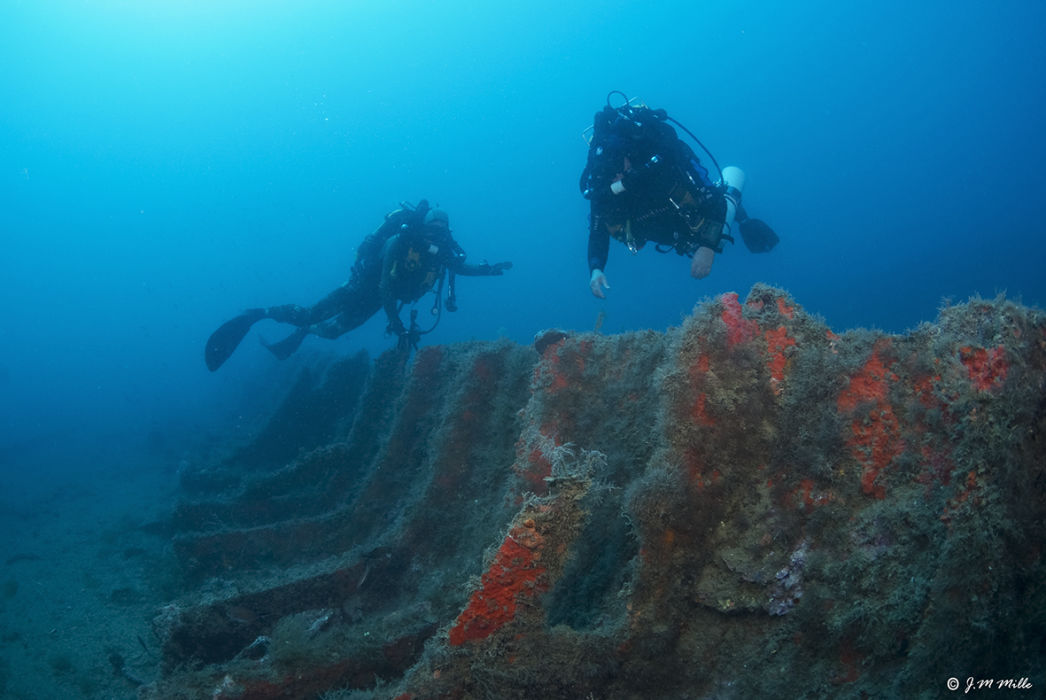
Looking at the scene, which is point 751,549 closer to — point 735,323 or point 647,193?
point 735,323

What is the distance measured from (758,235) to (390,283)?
6.93 m

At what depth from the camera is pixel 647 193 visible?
6840mm

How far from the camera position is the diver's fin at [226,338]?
40.1 ft

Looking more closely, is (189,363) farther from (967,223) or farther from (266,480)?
(967,223)

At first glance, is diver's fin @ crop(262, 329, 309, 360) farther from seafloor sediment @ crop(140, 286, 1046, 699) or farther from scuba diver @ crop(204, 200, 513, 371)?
seafloor sediment @ crop(140, 286, 1046, 699)

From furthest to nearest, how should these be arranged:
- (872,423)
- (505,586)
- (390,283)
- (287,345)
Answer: (287,345) → (390,283) → (872,423) → (505,586)

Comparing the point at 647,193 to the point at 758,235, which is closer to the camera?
the point at 647,193

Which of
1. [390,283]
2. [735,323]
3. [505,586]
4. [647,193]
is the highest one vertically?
[647,193]

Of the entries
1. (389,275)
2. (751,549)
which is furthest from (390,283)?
(751,549)

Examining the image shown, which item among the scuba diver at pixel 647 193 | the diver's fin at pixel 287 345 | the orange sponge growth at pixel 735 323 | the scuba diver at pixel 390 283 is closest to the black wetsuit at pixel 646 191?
the scuba diver at pixel 647 193

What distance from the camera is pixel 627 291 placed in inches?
3346

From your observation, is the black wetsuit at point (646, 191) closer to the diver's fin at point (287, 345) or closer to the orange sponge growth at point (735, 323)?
the orange sponge growth at point (735, 323)

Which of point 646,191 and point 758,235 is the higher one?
point 758,235

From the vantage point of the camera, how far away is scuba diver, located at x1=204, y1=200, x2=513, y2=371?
1048 cm
